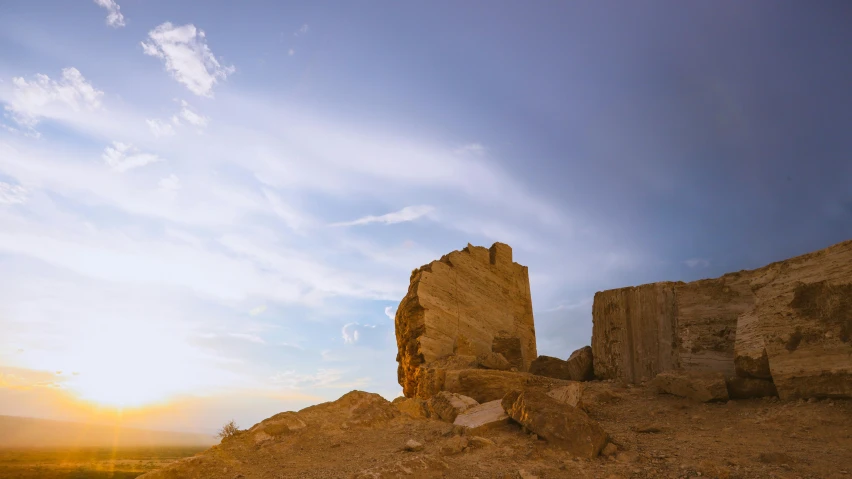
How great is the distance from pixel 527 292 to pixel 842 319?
408 inches

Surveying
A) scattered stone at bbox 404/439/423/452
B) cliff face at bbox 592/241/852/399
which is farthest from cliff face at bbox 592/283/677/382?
scattered stone at bbox 404/439/423/452

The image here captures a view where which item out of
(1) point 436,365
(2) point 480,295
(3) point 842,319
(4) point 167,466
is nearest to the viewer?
(4) point 167,466

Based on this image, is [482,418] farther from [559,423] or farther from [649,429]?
[649,429]

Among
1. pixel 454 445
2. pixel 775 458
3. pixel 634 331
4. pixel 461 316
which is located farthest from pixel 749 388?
pixel 461 316

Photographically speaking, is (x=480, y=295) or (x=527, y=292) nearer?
(x=480, y=295)

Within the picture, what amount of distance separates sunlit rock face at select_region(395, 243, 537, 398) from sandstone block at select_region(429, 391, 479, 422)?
4.66ft

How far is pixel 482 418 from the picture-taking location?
244 inches

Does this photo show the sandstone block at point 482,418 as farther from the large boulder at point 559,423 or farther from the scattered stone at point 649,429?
the scattered stone at point 649,429

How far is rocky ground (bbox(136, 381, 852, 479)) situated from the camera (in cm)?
436

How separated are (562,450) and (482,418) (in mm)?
1380

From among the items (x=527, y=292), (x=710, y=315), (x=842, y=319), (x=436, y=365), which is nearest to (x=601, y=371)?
(x=710, y=315)

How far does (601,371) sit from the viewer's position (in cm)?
962

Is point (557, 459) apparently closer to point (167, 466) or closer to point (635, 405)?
point (635, 405)

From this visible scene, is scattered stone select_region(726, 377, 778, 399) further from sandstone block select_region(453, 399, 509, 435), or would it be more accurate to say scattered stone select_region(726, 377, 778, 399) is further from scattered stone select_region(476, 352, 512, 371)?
scattered stone select_region(476, 352, 512, 371)
